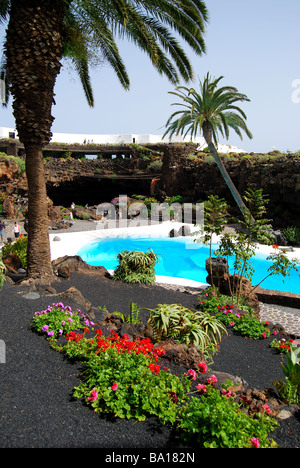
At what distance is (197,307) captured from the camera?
8.30m

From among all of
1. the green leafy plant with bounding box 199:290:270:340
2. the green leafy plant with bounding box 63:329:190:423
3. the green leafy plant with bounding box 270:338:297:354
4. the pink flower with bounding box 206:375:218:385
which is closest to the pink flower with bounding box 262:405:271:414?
the pink flower with bounding box 206:375:218:385

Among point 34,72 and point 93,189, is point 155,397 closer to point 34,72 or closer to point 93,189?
point 34,72

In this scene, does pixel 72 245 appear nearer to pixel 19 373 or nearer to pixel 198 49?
pixel 198 49

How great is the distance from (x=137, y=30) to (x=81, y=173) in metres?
→ 26.4

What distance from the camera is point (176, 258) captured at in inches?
671

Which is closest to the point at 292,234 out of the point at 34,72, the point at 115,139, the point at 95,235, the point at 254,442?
the point at 95,235

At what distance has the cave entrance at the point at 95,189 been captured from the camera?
1352 inches

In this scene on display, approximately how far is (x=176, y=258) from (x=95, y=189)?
21.6 metres

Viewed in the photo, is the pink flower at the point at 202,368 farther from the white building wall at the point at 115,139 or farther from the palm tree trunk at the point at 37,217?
the white building wall at the point at 115,139

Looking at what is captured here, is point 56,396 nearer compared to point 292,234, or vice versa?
point 56,396

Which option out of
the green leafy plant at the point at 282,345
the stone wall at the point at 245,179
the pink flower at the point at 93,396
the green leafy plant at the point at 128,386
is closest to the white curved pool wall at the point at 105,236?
the stone wall at the point at 245,179

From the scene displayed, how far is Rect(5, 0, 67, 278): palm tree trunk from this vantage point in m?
7.28

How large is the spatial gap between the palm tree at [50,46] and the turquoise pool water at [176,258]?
6.22 m

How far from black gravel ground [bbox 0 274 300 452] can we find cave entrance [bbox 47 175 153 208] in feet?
92.1
